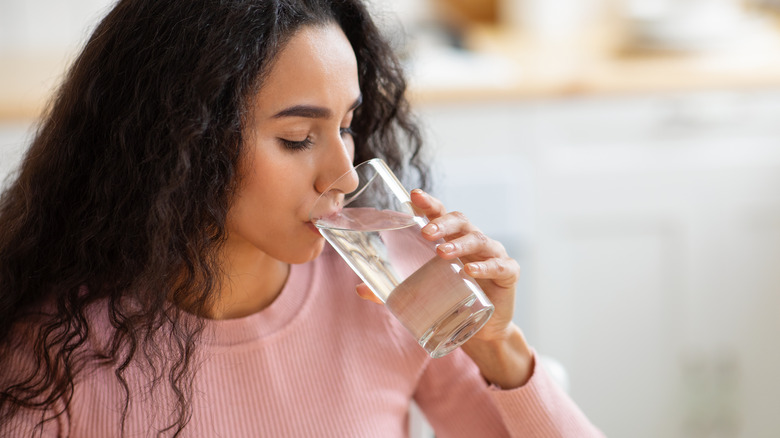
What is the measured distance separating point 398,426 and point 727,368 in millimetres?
1340

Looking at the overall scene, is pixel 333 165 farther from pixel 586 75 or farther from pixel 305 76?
pixel 586 75

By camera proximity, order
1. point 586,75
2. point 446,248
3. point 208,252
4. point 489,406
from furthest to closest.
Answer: point 586,75 → point 489,406 → point 208,252 → point 446,248

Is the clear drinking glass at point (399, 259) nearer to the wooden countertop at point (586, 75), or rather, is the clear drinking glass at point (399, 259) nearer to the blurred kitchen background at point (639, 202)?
the wooden countertop at point (586, 75)

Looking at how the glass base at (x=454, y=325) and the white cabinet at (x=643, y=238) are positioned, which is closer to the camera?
the glass base at (x=454, y=325)

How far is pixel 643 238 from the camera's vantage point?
81.7 inches

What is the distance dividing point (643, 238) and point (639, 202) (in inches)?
3.4

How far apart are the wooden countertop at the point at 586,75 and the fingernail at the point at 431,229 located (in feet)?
3.28

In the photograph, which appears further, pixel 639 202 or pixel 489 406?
pixel 639 202

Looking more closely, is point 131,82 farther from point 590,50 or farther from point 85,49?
point 590,50

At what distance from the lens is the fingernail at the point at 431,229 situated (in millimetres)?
844

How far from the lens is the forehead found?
877mm

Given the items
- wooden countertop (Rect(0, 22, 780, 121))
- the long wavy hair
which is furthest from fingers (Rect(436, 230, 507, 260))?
wooden countertop (Rect(0, 22, 780, 121))

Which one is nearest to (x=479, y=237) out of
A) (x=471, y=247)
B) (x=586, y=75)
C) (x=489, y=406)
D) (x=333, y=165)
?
(x=471, y=247)

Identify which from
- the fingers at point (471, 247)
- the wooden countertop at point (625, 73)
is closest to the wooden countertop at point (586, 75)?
the wooden countertop at point (625, 73)
